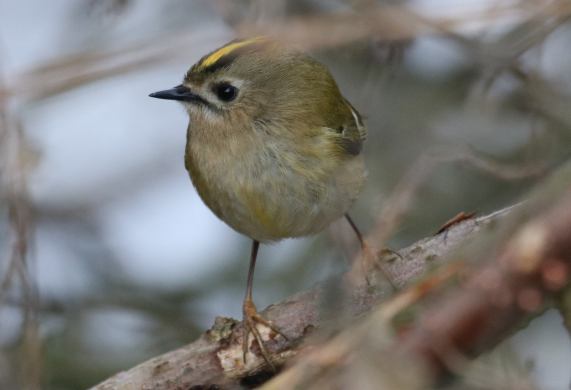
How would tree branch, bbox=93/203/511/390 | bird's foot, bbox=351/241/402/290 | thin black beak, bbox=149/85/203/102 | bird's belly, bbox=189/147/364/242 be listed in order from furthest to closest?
thin black beak, bbox=149/85/203/102 → bird's belly, bbox=189/147/364/242 → tree branch, bbox=93/203/511/390 → bird's foot, bbox=351/241/402/290

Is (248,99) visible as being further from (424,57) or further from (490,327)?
(490,327)

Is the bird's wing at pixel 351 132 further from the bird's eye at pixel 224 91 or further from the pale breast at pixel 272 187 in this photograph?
the bird's eye at pixel 224 91

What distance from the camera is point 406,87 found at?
3.88 metres

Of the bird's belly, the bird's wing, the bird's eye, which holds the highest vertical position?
the bird's eye

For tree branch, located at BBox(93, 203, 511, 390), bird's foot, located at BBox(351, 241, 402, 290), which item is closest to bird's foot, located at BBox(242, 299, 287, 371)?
tree branch, located at BBox(93, 203, 511, 390)

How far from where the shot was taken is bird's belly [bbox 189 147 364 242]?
275 centimetres

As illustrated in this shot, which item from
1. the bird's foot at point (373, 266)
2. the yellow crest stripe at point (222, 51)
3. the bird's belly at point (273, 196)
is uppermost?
the yellow crest stripe at point (222, 51)

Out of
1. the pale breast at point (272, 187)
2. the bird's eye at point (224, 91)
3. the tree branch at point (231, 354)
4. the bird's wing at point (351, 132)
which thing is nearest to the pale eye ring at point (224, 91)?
the bird's eye at point (224, 91)

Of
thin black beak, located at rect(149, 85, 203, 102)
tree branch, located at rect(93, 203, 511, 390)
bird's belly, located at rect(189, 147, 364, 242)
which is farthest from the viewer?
thin black beak, located at rect(149, 85, 203, 102)

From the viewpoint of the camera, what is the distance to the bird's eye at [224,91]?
9.73 feet

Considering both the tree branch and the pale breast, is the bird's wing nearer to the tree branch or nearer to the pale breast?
the pale breast

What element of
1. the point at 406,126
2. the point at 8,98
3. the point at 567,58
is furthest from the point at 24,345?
the point at 567,58

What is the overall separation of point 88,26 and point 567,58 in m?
1.84

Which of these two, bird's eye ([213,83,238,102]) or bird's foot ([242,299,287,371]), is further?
bird's eye ([213,83,238,102])
